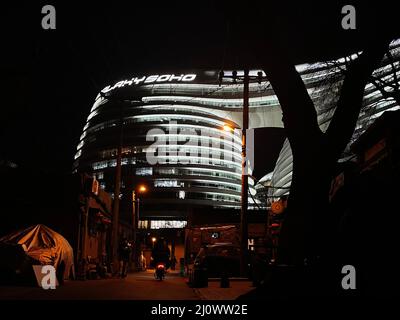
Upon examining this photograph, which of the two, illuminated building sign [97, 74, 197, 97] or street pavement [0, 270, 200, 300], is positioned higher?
illuminated building sign [97, 74, 197, 97]

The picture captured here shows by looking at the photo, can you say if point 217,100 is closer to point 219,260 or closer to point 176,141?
point 176,141

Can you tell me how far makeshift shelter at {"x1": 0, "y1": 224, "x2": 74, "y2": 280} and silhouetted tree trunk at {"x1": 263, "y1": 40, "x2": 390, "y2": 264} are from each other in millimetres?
9376

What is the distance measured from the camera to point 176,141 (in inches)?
5103

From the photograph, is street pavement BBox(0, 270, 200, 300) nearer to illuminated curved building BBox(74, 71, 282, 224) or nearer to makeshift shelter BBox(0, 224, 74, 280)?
makeshift shelter BBox(0, 224, 74, 280)

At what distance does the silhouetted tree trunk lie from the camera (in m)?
8.40

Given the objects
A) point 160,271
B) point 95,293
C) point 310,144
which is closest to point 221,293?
point 95,293

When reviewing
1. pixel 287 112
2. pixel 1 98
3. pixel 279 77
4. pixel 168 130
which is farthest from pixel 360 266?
pixel 168 130

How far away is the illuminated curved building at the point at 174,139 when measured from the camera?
12575cm

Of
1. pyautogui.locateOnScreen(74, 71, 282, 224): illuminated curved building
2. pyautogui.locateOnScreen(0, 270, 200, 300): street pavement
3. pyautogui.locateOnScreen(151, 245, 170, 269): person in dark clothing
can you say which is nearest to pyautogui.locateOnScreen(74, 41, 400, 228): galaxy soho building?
pyautogui.locateOnScreen(74, 71, 282, 224): illuminated curved building

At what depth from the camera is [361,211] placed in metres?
8.53

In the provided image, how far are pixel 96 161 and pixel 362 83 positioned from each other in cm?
12491

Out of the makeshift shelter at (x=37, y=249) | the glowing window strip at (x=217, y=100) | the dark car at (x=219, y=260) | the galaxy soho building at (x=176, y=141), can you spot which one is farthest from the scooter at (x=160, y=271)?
the glowing window strip at (x=217, y=100)

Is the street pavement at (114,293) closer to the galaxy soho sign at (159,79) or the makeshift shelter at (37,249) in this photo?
the makeshift shelter at (37,249)
